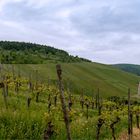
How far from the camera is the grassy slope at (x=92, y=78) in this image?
312 feet

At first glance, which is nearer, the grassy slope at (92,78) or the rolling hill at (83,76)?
the rolling hill at (83,76)

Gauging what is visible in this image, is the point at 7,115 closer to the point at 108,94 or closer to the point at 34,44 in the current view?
the point at 108,94

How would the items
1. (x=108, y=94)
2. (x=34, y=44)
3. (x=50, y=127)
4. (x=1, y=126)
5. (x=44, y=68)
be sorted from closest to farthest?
1. (x=50, y=127)
2. (x=1, y=126)
3. (x=108, y=94)
4. (x=44, y=68)
5. (x=34, y=44)

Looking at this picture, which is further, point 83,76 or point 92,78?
point 92,78

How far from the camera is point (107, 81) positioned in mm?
107938

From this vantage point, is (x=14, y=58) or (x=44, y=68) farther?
(x=14, y=58)

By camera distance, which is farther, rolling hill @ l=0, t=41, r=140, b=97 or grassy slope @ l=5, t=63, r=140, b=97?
grassy slope @ l=5, t=63, r=140, b=97

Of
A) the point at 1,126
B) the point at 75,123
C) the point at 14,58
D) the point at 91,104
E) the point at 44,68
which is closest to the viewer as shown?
the point at 1,126

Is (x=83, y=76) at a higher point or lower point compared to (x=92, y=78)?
higher

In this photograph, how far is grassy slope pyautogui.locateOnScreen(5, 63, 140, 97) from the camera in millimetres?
95188

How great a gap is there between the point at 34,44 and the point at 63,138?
530 ft

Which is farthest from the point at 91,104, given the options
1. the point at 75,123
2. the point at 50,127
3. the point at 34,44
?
the point at 34,44

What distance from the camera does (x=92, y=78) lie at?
352 ft

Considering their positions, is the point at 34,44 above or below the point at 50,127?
above
